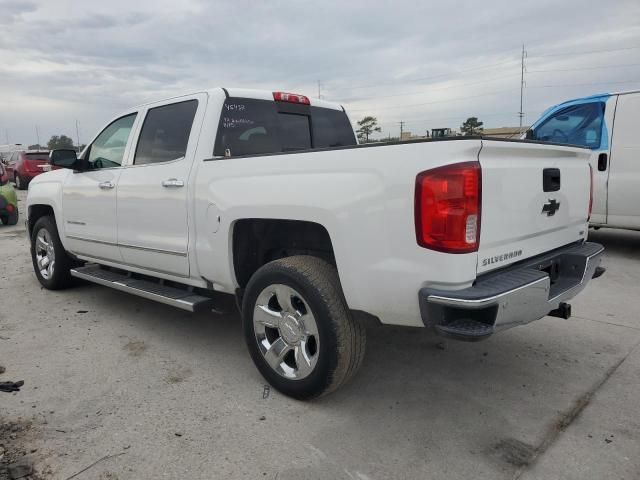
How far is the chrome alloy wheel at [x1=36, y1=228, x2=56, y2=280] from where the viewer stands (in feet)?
18.0

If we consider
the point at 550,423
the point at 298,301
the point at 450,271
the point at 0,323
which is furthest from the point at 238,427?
the point at 0,323

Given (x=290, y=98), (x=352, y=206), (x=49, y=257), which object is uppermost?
(x=290, y=98)

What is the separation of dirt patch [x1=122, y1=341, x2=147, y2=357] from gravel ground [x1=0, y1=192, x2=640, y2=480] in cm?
2

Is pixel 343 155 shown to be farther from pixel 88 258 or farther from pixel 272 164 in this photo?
pixel 88 258

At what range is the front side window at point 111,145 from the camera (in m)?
4.43

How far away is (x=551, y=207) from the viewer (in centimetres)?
293

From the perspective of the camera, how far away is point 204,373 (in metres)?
3.46

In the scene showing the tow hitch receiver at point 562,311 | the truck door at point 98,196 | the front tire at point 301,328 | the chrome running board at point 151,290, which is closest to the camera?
the front tire at point 301,328

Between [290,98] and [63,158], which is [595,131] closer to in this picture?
[290,98]

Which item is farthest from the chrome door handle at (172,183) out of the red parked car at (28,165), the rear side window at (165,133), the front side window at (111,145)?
the red parked car at (28,165)

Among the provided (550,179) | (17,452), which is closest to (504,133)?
(550,179)

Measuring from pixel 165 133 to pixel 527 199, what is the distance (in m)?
2.75

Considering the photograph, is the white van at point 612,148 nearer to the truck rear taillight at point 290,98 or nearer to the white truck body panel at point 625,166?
the white truck body panel at point 625,166

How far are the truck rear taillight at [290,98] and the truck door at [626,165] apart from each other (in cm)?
443
